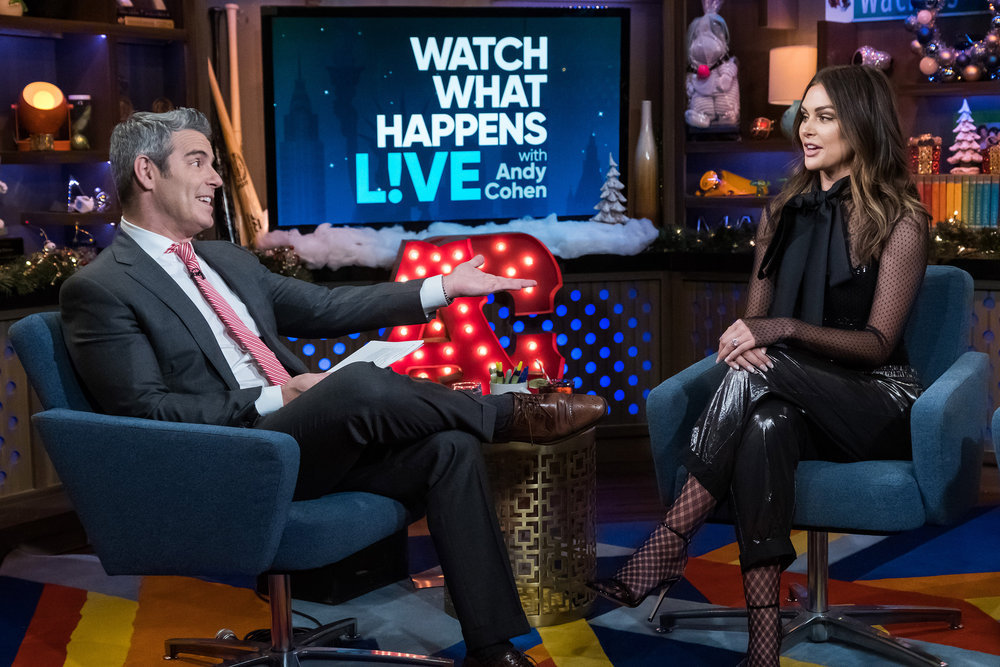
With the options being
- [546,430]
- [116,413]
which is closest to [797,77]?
[546,430]

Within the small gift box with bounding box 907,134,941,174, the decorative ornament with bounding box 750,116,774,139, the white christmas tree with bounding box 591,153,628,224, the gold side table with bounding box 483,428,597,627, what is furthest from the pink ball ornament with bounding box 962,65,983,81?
the gold side table with bounding box 483,428,597,627

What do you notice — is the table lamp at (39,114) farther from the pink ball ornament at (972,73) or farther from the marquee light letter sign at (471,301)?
the pink ball ornament at (972,73)

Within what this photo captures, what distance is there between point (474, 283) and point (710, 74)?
2.33m

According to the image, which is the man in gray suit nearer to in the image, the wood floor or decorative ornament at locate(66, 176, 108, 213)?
the wood floor

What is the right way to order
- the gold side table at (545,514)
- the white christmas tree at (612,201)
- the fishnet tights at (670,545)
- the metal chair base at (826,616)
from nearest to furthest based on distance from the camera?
the fishnet tights at (670,545), the metal chair base at (826,616), the gold side table at (545,514), the white christmas tree at (612,201)

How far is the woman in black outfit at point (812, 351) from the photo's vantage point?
8.84ft

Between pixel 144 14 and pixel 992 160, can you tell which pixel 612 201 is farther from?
pixel 144 14

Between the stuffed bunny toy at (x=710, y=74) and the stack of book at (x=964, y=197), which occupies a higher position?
the stuffed bunny toy at (x=710, y=74)

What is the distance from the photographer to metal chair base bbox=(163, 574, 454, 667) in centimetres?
277

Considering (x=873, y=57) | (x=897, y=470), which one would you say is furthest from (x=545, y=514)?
(x=873, y=57)

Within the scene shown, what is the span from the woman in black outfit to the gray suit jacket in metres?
1.02

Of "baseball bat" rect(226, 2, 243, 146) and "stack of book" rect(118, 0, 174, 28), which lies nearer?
"stack of book" rect(118, 0, 174, 28)

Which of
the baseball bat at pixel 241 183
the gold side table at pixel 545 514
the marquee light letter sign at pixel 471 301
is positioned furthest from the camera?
the baseball bat at pixel 241 183

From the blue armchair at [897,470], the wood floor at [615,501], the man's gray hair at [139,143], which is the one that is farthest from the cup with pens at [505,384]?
the man's gray hair at [139,143]
